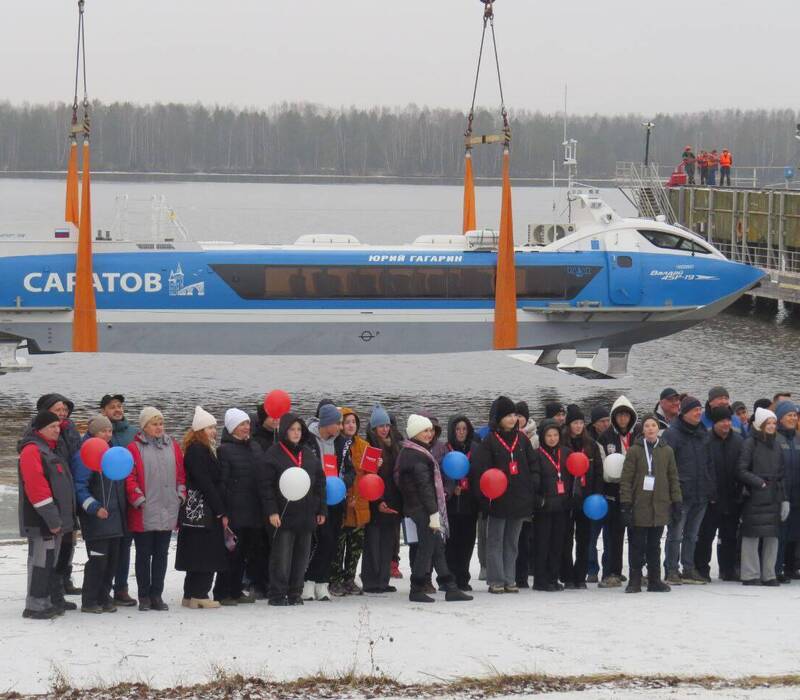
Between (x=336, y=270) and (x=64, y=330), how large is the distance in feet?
13.7

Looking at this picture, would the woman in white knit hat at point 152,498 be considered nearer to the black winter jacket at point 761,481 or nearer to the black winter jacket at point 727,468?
the black winter jacket at point 727,468

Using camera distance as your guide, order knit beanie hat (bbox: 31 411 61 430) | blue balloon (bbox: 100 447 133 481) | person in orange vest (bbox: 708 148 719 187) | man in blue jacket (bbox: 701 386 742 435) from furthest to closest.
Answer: person in orange vest (bbox: 708 148 719 187) → man in blue jacket (bbox: 701 386 742 435) → blue balloon (bbox: 100 447 133 481) → knit beanie hat (bbox: 31 411 61 430)

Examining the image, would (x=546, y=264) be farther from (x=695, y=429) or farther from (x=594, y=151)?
(x=594, y=151)

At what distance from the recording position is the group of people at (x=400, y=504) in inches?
398

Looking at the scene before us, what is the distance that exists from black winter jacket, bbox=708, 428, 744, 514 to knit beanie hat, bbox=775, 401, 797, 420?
39 centimetres

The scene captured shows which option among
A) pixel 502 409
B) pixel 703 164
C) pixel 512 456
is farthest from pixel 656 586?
pixel 703 164

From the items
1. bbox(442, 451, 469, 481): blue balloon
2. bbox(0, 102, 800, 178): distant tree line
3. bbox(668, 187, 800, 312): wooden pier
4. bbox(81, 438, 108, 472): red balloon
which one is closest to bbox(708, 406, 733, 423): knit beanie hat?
bbox(442, 451, 469, 481): blue balloon

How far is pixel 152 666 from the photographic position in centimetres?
859

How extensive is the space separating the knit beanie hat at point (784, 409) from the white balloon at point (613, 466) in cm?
142

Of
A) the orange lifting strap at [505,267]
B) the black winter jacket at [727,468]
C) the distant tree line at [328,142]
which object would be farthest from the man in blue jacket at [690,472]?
the distant tree line at [328,142]

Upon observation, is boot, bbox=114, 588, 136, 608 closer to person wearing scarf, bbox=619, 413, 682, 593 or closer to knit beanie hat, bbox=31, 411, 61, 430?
knit beanie hat, bbox=31, 411, 61, 430

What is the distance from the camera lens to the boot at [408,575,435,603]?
1075 cm

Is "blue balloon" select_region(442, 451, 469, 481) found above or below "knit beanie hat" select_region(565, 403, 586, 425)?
below

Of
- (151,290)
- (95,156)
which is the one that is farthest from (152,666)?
(95,156)
